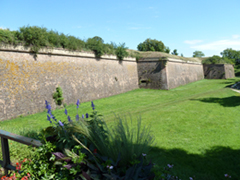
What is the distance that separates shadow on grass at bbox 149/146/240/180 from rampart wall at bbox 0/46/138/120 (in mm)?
7465

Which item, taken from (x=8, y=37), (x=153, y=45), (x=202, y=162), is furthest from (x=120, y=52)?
(x=153, y=45)

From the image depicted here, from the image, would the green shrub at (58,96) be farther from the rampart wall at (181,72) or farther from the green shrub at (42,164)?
the rampart wall at (181,72)

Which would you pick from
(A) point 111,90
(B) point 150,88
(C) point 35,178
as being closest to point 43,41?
(A) point 111,90

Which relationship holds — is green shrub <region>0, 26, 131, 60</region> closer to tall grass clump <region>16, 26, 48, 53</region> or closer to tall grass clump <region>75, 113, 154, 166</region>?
tall grass clump <region>16, 26, 48, 53</region>

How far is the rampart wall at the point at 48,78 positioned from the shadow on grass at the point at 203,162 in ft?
24.5

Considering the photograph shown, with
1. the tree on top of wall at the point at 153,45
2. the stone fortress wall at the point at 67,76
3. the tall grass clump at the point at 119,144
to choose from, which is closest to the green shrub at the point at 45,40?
the stone fortress wall at the point at 67,76

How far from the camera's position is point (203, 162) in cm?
429

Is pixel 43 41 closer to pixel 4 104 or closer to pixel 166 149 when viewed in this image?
pixel 4 104

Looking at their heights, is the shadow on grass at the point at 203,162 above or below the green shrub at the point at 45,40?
below

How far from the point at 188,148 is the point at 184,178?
1604 millimetres

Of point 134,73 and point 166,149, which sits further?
point 134,73

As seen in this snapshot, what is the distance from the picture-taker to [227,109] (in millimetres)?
9180

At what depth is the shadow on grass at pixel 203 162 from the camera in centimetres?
376

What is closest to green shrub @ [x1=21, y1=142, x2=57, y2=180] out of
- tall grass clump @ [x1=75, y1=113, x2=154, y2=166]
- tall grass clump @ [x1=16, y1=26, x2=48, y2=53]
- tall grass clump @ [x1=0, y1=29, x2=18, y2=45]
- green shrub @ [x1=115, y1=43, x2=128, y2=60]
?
tall grass clump @ [x1=75, y1=113, x2=154, y2=166]
